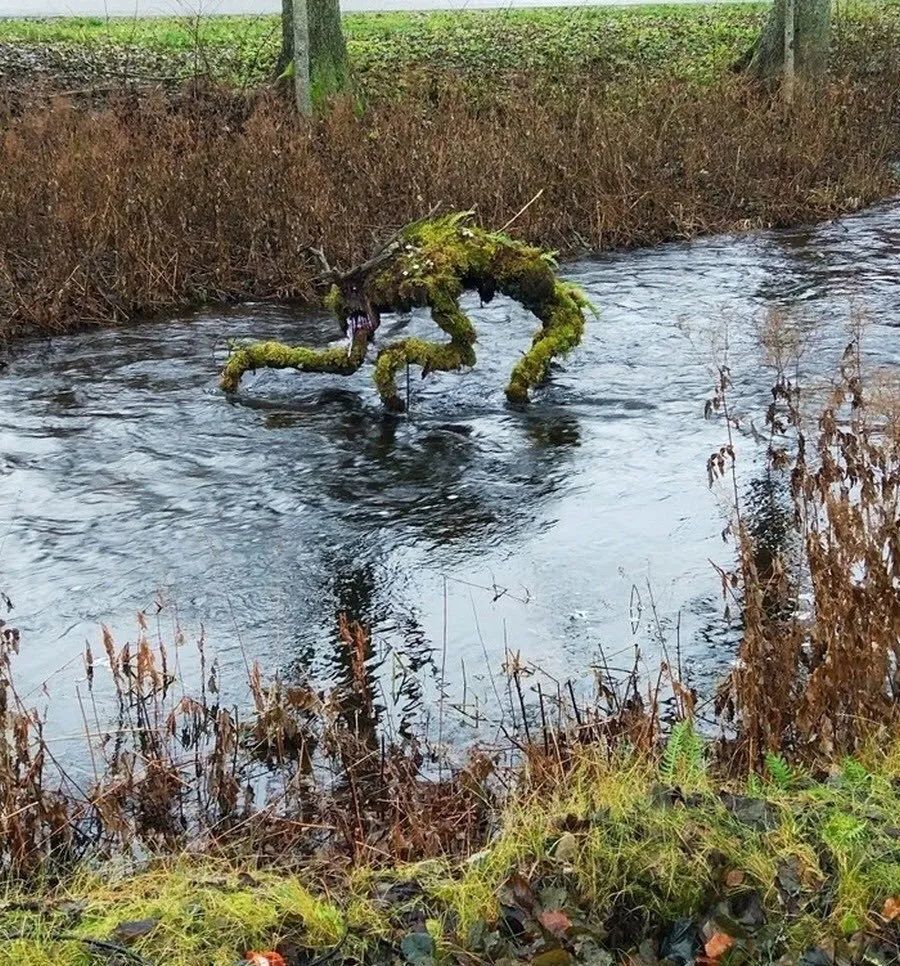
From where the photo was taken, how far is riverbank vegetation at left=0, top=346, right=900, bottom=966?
11.9ft

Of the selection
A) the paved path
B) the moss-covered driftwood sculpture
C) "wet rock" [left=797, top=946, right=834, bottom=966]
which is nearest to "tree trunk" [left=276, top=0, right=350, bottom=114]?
the moss-covered driftwood sculpture

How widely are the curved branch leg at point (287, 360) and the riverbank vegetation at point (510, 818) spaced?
3912 mm

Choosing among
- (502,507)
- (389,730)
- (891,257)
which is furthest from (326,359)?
(891,257)

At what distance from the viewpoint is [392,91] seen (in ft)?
55.7

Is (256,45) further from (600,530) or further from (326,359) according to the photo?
(600,530)

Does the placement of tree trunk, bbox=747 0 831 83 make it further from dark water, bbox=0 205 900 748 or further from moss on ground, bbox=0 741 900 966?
moss on ground, bbox=0 741 900 966

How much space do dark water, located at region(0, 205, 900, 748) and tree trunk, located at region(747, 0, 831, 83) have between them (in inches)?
254

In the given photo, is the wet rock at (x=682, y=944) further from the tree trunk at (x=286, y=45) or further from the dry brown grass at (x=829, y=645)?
the tree trunk at (x=286, y=45)

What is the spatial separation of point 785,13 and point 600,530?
11722 millimetres

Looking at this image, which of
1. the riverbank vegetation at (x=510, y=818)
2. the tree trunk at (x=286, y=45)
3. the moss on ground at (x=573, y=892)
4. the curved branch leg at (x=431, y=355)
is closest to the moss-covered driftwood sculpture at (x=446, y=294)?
the curved branch leg at (x=431, y=355)

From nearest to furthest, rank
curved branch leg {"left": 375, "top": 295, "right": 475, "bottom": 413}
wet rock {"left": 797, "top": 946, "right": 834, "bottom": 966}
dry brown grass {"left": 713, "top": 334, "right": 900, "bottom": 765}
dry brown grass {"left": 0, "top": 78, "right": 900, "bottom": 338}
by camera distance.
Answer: wet rock {"left": 797, "top": 946, "right": 834, "bottom": 966}
dry brown grass {"left": 713, "top": 334, "right": 900, "bottom": 765}
curved branch leg {"left": 375, "top": 295, "right": 475, "bottom": 413}
dry brown grass {"left": 0, "top": 78, "right": 900, "bottom": 338}

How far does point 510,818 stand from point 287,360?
583 centimetres

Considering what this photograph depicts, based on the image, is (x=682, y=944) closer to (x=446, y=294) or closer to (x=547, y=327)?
(x=446, y=294)

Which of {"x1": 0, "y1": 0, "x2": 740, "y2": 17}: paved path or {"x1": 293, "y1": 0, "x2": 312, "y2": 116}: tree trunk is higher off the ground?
{"x1": 0, "y1": 0, "x2": 740, "y2": 17}: paved path
